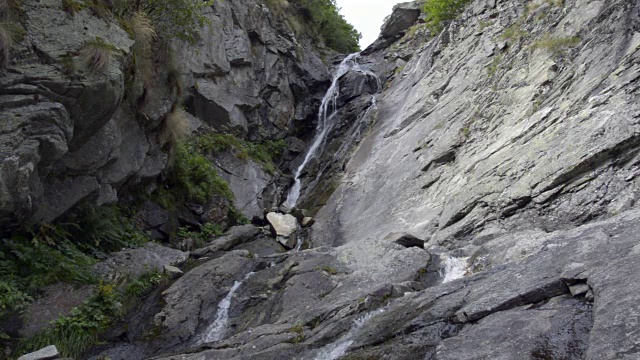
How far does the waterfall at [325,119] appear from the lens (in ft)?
67.3

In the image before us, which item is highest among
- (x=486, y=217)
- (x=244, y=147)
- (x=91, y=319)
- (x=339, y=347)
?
(x=244, y=147)

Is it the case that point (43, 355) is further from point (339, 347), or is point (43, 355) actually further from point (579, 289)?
point (579, 289)

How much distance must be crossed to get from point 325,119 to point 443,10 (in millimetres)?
7260

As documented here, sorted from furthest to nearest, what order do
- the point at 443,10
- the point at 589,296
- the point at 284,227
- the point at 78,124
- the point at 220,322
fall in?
the point at 443,10, the point at 284,227, the point at 78,124, the point at 220,322, the point at 589,296

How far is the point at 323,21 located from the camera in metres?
32.4

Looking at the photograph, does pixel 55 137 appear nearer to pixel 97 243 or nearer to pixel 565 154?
pixel 97 243

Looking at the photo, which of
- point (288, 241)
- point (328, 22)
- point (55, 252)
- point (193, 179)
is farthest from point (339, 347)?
point (328, 22)

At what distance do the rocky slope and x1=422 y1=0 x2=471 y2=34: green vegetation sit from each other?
8.95 feet

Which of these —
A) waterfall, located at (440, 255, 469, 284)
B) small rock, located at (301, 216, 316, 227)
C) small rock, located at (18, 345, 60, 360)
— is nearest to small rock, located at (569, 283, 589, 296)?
waterfall, located at (440, 255, 469, 284)

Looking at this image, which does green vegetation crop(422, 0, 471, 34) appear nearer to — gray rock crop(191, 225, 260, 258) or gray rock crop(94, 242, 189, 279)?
gray rock crop(191, 225, 260, 258)

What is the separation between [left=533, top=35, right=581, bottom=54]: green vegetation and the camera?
43.3 feet

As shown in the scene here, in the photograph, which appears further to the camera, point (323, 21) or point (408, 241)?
point (323, 21)

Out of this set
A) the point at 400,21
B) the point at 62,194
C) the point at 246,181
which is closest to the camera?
the point at 62,194

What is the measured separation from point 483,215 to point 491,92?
17.7 ft
